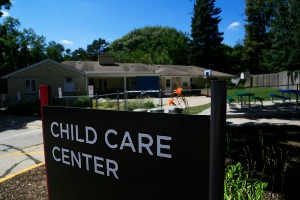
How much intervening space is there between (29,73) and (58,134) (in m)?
25.5

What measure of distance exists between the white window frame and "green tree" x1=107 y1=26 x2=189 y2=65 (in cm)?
2913

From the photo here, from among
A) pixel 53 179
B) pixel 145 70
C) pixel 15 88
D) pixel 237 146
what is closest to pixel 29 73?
pixel 15 88

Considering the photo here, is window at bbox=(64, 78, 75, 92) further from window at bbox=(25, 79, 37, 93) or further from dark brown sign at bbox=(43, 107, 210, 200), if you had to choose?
dark brown sign at bbox=(43, 107, 210, 200)

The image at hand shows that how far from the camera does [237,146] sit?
643 cm

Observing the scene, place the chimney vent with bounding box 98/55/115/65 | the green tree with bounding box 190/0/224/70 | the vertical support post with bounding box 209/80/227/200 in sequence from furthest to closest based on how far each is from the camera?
1. the green tree with bounding box 190/0/224/70
2. the chimney vent with bounding box 98/55/115/65
3. the vertical support post with bounding box 209/80/227/200

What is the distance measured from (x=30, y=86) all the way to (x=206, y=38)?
109 feet

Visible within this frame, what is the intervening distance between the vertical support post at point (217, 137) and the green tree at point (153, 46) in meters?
51.5

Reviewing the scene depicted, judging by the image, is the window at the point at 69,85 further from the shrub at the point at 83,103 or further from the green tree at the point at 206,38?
the green tree at the point at 206,38

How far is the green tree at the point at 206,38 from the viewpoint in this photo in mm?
48500

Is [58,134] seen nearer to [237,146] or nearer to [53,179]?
[53,179]

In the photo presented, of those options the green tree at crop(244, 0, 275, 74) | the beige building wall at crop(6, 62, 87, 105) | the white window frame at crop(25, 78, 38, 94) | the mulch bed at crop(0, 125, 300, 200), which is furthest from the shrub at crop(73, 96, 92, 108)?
the green tree at crop(244, 0, 275, 74)

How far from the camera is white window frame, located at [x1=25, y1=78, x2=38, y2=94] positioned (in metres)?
25.2

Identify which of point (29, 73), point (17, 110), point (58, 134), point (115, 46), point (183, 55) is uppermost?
point (115, 46)

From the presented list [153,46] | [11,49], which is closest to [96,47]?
[153,46]
